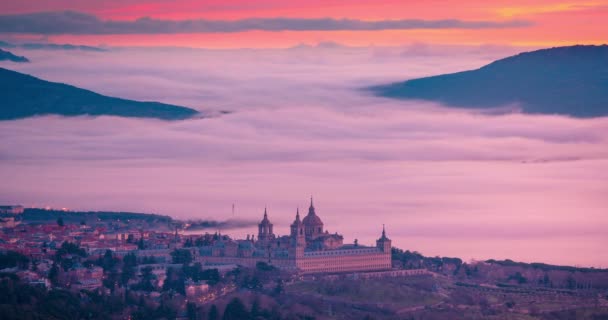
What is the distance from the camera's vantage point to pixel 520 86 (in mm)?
93562

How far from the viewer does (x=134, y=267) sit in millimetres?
54812

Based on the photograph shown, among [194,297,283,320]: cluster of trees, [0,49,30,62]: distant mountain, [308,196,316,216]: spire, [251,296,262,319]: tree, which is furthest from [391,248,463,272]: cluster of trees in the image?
[0,49,30,62]: distant mountain

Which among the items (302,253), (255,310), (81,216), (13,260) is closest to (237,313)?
(255,310)

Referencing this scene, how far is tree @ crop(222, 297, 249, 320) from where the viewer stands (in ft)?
150

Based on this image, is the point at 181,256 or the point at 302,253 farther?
the point at 302,253

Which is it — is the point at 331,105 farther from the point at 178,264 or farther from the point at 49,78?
the point at 178,264

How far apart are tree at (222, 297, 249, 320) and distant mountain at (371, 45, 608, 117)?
152ft

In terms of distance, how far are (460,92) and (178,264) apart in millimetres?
38825

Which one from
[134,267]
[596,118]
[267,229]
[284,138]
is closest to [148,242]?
[267,229]

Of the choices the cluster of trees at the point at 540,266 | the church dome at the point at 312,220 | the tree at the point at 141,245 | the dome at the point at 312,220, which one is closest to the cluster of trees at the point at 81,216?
the church dome at the point at 312,220

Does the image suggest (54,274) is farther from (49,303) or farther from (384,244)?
(384,244)

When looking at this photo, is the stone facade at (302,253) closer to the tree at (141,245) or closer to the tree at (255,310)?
the tree at (141,245)

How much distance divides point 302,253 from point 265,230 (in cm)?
340

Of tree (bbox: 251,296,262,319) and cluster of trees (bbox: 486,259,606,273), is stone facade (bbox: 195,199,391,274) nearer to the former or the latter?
cluster of trees (bbox: 486,259,606,273)
